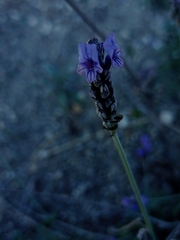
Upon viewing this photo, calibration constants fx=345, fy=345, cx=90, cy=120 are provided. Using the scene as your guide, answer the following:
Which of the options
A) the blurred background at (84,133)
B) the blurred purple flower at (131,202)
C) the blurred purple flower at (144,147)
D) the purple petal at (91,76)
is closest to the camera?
the purple petal at (91,76)

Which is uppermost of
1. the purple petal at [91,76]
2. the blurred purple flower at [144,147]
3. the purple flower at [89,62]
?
the blurred purple flower at [144,147]

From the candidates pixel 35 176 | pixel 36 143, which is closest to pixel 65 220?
pixel 35 176

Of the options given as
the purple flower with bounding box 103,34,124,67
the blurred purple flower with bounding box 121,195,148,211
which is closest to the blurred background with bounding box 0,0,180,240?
the blurred purple flower with bounding box 121,195,148,211

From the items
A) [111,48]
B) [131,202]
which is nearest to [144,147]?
[131,202]

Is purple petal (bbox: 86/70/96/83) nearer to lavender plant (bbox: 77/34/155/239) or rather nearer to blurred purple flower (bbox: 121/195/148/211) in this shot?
lavender plant (bbox: 77/34/155/239)

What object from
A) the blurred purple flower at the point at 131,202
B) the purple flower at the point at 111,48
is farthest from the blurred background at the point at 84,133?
the purple flower at the point at 111,48

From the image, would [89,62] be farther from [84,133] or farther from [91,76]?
→ [84,133]

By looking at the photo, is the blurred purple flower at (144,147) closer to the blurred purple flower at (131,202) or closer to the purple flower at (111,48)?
the blurred purple flower at (131,202)

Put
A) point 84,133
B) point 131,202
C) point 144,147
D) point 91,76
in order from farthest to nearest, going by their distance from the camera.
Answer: point 84,133 < point 144,147 < point 131,202 < point 91,76
